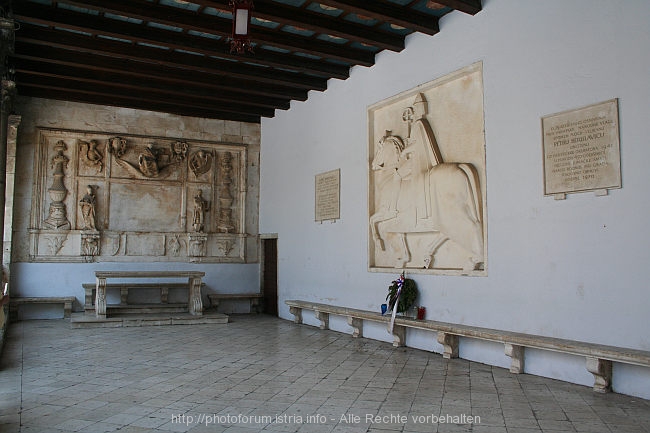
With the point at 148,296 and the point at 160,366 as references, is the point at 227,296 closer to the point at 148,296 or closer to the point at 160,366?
the point at 148,296

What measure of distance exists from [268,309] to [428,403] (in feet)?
25.0

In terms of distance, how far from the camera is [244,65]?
8.95 metres

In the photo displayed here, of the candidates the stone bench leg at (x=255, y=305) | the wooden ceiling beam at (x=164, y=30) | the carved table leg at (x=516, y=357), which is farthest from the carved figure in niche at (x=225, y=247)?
the carved table leg at (x=516, y=357)

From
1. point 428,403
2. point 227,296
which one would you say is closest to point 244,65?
point 227,296

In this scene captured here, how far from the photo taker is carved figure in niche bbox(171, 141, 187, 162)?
11.5m

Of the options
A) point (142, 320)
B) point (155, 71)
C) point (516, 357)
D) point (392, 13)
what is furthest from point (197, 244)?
point (516, 357)

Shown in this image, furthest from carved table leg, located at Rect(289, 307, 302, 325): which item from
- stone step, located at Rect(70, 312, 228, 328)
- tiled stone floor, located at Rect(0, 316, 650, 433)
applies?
tiled stone floor, located at Rect(0, 316, 650, 433)

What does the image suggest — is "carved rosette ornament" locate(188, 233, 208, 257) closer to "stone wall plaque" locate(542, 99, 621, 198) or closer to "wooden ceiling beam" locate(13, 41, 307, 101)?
"wooden ceiling beam" locate(13, 41, 307, 101)

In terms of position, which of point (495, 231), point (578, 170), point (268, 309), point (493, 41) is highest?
point (493, 41)

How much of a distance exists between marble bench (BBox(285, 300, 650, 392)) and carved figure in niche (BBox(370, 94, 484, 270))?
787 mm

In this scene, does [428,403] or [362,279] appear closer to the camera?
[428,403]

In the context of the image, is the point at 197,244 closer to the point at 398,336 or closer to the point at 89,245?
the point at 89,245

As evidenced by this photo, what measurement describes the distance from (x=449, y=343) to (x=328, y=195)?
3.75 meters

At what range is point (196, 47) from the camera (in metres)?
7.89
